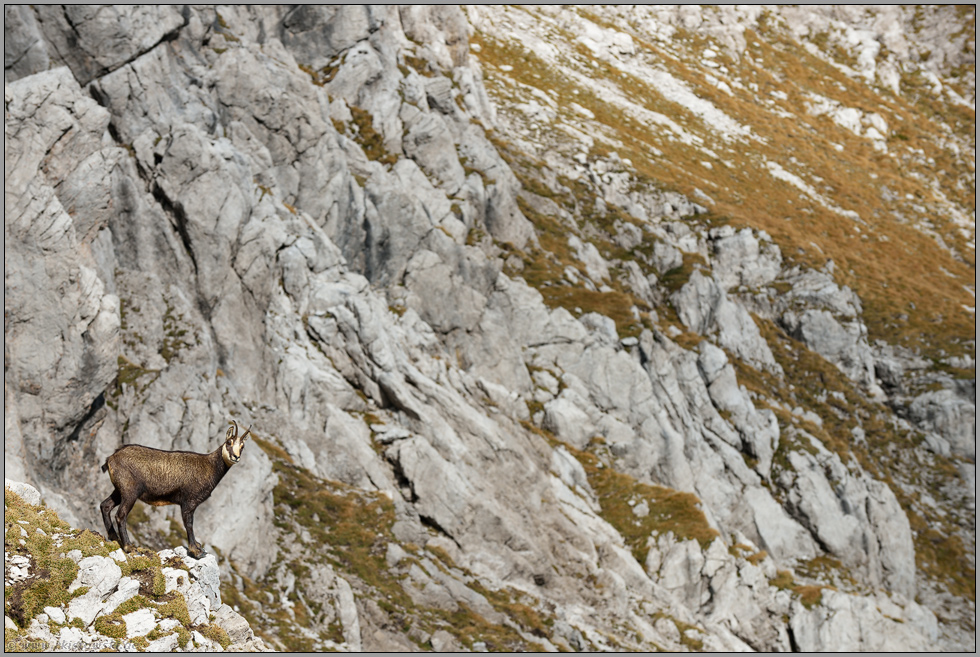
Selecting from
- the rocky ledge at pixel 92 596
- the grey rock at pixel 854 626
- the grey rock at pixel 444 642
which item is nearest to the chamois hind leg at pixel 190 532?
the rocky ledge at pixel 92 596

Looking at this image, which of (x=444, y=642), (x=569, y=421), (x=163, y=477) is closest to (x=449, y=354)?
(x=569, y=421)

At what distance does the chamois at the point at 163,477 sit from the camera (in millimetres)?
13984

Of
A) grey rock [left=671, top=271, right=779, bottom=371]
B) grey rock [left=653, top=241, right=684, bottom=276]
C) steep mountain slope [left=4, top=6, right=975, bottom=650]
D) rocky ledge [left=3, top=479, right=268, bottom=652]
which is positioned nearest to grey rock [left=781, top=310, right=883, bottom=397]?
steep mountain slope [left=4, top=6, right=975, bottom=650]

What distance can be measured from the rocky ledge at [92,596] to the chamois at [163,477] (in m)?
0.65

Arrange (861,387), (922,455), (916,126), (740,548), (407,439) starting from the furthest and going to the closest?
(916,126), (861,387), (922,455), (740,548), (407,439)

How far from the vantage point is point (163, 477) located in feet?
47.2

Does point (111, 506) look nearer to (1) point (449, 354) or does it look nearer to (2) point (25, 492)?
(2) point (25, 492)

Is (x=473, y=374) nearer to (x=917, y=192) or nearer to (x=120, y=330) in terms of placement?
(x=120, y=330)

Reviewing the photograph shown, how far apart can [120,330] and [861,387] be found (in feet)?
212

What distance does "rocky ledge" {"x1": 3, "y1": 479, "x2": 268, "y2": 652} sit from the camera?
1225 centimetres

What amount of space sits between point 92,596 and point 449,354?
33679mm

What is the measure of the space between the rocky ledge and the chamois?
25.8 inches

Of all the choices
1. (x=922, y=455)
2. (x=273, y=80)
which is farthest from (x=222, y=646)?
(x=922, y=455)

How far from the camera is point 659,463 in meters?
47.5
